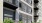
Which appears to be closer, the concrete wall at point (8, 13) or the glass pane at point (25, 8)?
the concrete wall at point (8, 13)

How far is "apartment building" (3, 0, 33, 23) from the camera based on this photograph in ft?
3.26

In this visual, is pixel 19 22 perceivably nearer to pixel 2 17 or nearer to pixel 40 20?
pixel 2 17

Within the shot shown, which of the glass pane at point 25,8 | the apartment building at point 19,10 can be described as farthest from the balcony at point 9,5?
the glass pane at point 25,8

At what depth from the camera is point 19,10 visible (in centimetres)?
119

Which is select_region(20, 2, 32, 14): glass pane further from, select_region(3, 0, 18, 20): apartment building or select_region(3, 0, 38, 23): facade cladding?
select_region(3, 0, 18, 20): apartment building

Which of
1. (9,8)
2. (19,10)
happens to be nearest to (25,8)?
(19,10)

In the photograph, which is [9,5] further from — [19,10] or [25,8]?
[25,8]

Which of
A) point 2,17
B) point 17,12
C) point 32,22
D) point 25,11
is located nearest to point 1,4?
point 2,17

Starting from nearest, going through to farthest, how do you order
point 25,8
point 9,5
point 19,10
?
1. point 9,5
2. point 19,10
3. point 25,8

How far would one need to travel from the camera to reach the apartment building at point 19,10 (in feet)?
3.26

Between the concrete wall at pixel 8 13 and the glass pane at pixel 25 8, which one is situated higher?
the glass pane at pixel 25 8

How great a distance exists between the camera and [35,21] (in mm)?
1480

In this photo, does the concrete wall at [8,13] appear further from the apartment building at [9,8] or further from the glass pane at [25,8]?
the glass pane at [25,8]

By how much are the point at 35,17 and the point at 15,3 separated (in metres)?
0.55
